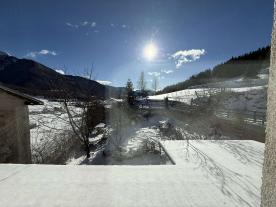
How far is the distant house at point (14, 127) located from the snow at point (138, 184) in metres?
4.73

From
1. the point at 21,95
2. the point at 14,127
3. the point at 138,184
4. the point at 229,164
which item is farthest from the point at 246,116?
the point at 138,184

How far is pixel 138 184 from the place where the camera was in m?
2.66

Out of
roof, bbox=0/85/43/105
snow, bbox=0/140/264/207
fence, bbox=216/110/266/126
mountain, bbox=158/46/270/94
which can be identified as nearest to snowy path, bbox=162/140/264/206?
snow, bbox=0/140/264/207

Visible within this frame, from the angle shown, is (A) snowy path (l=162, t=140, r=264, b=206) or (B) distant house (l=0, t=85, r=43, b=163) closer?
(A) snowy path (l=162, t=140, r=264, b=206)

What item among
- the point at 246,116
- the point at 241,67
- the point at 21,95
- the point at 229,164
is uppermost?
the point at 241,67

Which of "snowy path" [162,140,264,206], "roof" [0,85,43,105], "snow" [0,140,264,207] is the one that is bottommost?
"snowy path" [162,140,264,206]

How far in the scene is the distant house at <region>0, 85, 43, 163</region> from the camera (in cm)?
747

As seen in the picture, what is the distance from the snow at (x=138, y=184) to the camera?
88.1 inches

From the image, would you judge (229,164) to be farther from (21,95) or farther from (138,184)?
(21,95)

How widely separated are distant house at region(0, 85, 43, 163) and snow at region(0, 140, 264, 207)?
4727mm

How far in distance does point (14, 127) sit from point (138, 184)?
648 centimetres

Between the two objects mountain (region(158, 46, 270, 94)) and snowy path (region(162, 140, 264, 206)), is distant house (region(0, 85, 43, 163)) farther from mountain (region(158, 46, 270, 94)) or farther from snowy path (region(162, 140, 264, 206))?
mountain (region(158, 46, 270, 94))

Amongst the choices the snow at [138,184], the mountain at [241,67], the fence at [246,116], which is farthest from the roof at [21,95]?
the mountain at [241,67]

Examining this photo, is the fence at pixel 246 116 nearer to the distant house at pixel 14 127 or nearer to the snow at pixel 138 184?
the snow at pixel 138 184
